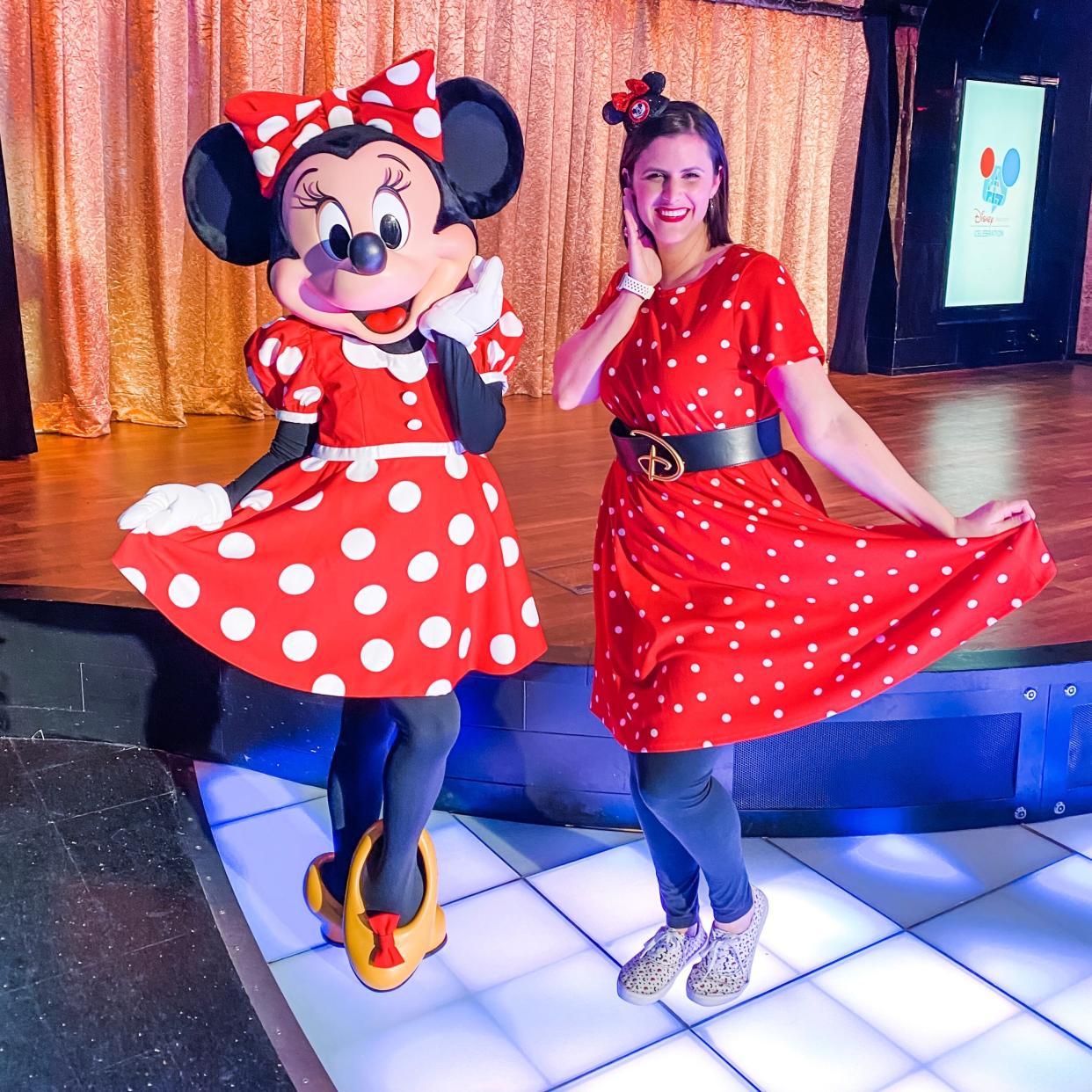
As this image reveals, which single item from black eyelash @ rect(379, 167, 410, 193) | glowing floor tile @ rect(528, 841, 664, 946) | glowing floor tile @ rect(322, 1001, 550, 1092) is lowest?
glowing floor tile @ rect(322, 1001, 550, 1092)

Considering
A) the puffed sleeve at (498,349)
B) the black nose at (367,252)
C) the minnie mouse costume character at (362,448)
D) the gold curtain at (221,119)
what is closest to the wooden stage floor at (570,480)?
the gold curtain at (221,119)

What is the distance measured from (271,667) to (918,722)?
1.21m

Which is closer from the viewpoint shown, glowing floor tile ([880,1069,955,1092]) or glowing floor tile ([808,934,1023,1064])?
glowing floor tile ([880,1069,955,1092])

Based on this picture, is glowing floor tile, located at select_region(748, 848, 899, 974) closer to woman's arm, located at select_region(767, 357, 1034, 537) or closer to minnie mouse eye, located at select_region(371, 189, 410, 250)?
woman's arm, located at select_region(767, 357, 1034, 537)

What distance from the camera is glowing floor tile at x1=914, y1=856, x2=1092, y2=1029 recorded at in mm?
1806

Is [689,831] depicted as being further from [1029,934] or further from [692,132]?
[692,132]

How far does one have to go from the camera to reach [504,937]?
1.90m

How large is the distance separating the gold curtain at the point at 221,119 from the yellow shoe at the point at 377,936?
3.01 metres

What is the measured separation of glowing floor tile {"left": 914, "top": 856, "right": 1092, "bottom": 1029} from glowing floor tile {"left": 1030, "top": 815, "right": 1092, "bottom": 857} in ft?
0.34

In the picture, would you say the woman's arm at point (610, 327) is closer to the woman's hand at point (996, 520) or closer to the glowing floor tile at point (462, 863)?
the woman's hand at point (996, 520)

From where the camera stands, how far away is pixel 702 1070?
5.25 ft

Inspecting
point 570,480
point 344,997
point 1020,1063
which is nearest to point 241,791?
point 344,997

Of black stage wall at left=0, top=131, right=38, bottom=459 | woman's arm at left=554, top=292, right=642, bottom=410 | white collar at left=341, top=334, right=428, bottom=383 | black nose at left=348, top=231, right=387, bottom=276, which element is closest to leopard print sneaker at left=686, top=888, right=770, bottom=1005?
woman's arm at left=554, top=292, right=642, bottom=410

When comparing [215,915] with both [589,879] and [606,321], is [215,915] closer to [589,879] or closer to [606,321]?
[589,879]
